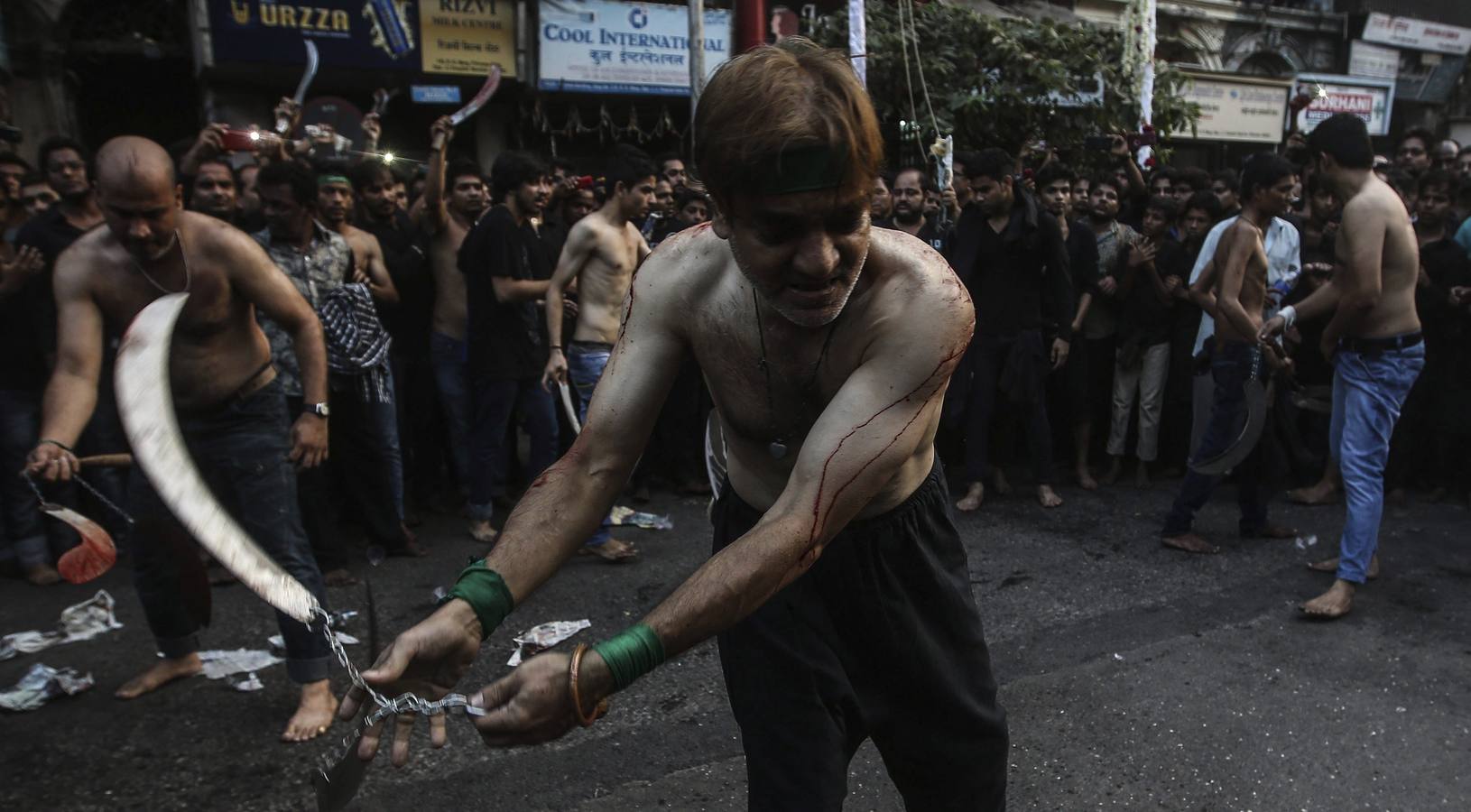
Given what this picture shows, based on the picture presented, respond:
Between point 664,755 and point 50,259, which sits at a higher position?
point 50,259

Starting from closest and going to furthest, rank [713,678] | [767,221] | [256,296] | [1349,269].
→ 1. [767,221]
2. [256,296]
3. [713,678]
4. [1349,269]

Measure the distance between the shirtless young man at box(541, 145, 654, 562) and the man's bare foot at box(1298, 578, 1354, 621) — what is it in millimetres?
3104

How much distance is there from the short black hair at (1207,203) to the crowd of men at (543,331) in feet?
0.06

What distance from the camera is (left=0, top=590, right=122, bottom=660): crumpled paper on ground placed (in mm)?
4254

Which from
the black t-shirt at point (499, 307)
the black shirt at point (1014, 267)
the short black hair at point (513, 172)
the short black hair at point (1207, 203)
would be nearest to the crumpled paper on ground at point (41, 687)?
the black t-shirt at point (499, 307)

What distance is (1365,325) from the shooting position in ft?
14.8

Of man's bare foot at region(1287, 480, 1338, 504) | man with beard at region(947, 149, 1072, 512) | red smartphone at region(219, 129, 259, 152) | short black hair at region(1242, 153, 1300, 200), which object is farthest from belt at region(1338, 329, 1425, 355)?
red smartphone at region(219, 129, 259, 152)

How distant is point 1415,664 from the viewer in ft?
13.0

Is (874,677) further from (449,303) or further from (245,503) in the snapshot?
(449,303)

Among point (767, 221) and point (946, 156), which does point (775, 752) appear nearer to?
point (767, 221)

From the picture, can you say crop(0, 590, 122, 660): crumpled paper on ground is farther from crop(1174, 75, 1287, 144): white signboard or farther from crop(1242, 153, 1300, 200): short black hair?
crop(1174, 75, 1287, 144): white signboard

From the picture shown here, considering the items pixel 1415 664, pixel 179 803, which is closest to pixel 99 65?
pixel 179 803

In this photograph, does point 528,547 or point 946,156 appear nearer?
point 528,547

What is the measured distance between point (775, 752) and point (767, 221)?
3.26 feet
